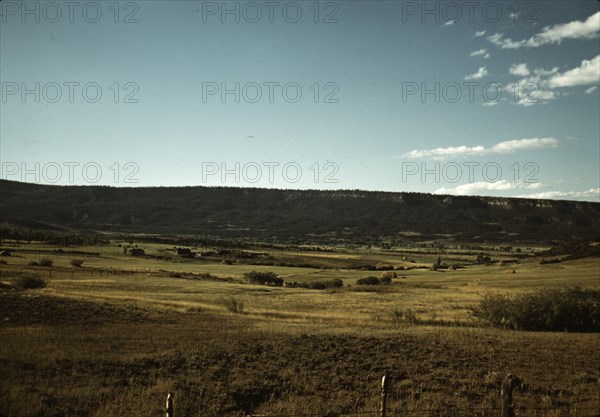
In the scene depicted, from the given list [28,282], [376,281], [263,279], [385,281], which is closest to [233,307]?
[28,282]

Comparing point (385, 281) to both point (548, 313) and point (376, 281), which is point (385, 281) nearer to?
point (376, 281)

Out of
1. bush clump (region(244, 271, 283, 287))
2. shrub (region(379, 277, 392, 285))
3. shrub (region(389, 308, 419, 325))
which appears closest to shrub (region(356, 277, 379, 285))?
shrub (region(379, 277, 392, 285))

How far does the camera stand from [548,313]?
91.5ft

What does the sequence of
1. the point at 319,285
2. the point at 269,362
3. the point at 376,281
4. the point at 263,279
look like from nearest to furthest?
1. the point at 269,362
2. the point at 319,285
3. the point at 376,281
4. the point at 263,279

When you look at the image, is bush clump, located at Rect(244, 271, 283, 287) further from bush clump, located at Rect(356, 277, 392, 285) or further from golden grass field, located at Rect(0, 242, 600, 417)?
golden grass field, located at Rect(0, 242, 600, 417)

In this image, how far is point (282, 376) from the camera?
17984 millimetres

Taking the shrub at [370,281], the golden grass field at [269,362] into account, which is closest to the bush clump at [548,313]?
the golden grass field at [269,362]

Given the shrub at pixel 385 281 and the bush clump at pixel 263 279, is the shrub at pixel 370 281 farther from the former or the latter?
the bush clump at pixel 263 279

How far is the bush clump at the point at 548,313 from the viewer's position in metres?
27.9

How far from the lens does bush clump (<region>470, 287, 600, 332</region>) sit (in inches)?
1100

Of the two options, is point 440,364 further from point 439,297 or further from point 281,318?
point 439,297

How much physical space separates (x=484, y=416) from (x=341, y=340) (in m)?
9.68

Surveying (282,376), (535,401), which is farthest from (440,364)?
(282,376)

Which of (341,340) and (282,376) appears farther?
(341,340)
